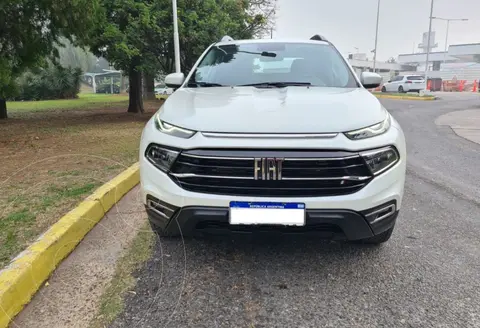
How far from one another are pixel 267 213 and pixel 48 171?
3.65 m

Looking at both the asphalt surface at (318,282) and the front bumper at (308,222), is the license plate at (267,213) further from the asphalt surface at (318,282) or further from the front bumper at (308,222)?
the asphalt surface at (318,282)

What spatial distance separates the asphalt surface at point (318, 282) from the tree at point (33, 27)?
5.61 metres

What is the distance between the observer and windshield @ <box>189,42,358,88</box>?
11.8 feet

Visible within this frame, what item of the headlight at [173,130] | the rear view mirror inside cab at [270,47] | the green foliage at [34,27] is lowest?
the headlight at [173,130]

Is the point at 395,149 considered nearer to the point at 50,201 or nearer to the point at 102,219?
the point at 102,219

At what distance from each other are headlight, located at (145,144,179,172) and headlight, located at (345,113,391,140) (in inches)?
42.8

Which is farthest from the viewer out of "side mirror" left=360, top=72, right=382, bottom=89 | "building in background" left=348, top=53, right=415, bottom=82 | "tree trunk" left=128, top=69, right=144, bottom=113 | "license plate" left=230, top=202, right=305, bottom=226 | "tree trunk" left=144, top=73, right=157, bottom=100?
"building in background" left=348, top=53, right=415, bottom=82

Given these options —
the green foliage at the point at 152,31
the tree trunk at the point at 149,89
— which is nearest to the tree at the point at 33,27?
the green foliage at the point at 152,31

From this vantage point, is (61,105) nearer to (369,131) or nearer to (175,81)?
(175,81)

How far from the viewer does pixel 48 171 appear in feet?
16.3

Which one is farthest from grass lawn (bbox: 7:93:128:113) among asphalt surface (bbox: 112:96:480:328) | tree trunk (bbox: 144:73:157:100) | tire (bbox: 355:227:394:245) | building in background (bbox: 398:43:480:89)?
building in background (bbox: 398:43:480:89)

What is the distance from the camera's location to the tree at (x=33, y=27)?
7.04 m

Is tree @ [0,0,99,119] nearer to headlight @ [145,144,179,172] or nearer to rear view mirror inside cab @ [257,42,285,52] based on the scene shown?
rear view mirror inside cab @ [257,42,285,52]

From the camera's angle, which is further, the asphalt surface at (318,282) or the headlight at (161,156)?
the headlight at (161,156)
